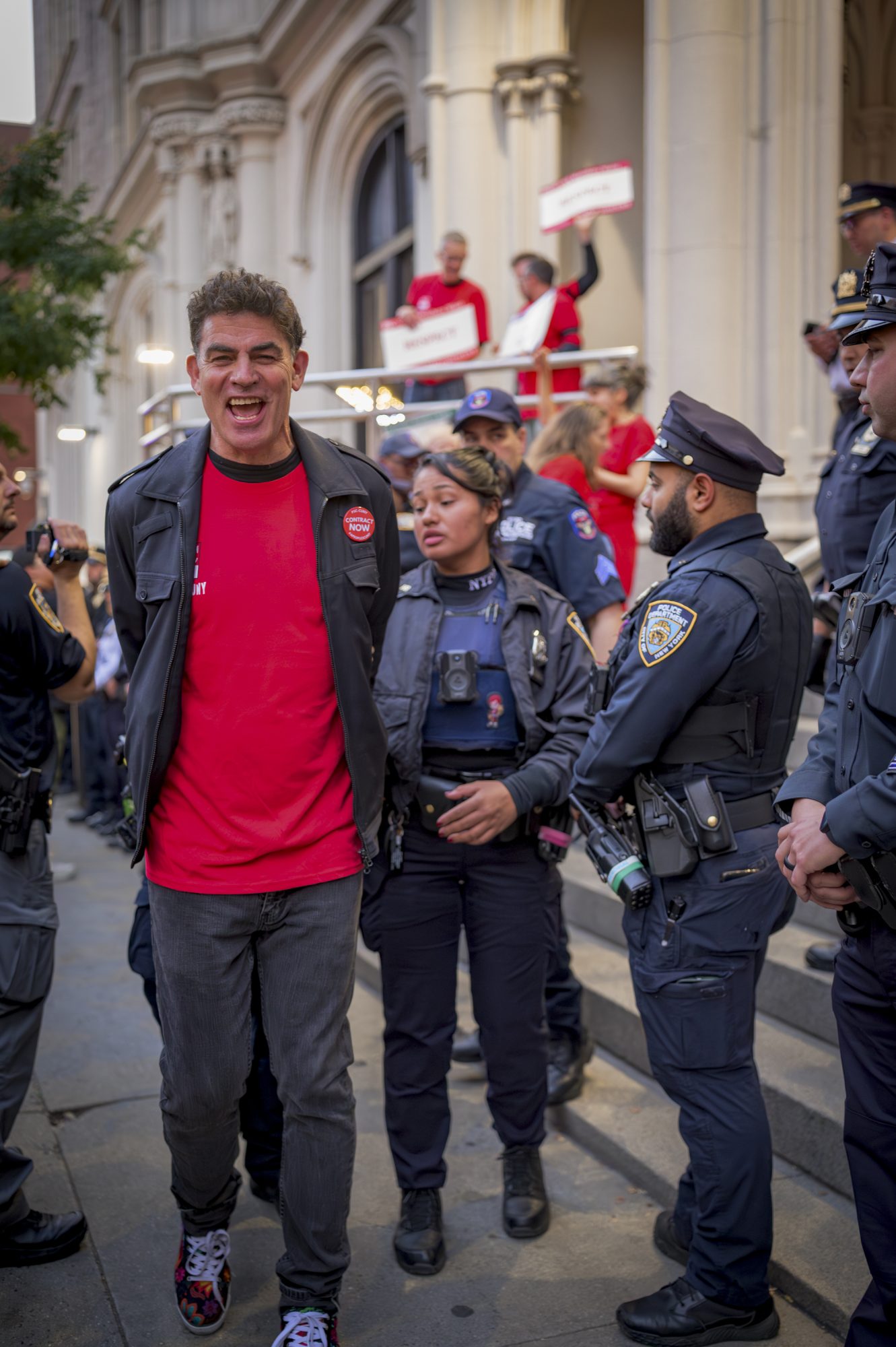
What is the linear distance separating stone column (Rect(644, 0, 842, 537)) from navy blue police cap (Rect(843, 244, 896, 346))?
206 inches

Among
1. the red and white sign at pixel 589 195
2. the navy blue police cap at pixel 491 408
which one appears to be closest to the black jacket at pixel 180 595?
the navy blue police cap at pixel 491 408

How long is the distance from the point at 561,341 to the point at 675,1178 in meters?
6.20

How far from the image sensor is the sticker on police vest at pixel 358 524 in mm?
3109

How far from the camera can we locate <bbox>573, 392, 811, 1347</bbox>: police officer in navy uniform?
311 centimetres

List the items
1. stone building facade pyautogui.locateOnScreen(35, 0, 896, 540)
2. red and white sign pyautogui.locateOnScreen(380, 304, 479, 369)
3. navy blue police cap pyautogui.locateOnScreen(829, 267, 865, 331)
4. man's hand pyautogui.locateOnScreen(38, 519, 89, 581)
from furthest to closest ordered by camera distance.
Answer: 1. red and white sign pyautogui.locateOnScreen(380, 304, 479, 369)
2. stone building facade pyautogui.locateOnScreen(35, 0, 896, 540)
3. navy blue police cap pyautogui.locateOnScreen(829, 267, 865, 331)
4. man's hand pyautogui.locateOnScreen(38, 519, 89, 581)

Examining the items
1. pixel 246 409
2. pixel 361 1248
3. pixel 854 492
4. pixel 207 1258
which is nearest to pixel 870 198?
pixel 854 492

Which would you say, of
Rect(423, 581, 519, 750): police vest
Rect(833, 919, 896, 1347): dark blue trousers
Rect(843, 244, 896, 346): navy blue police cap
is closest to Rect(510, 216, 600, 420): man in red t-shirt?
Rect(423, 581, 519, 750): police vest

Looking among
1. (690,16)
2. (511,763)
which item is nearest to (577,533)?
(511,763)

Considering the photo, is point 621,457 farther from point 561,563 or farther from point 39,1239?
point 39,1239

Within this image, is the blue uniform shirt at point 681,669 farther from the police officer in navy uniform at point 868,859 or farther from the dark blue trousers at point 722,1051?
the police officer in navy uniform at point 868,859

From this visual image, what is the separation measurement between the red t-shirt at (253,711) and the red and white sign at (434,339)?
561 cm

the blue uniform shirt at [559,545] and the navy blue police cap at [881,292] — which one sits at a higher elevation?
the navy blue police cap at [881,292]

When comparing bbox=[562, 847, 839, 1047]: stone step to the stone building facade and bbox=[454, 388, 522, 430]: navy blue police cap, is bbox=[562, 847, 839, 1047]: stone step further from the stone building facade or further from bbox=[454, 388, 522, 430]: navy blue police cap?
the stone building facade

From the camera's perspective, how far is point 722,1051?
3125mm
